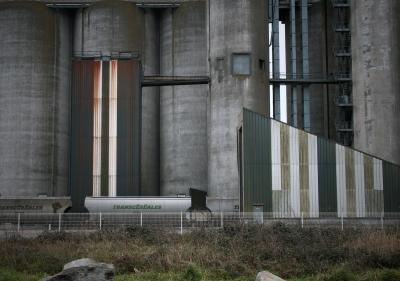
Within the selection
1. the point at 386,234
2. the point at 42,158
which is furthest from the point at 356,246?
the point at 42,158

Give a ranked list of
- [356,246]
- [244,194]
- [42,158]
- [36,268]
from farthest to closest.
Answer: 1. [42,158]
2. [244,194]
3. [356,246]
4. [36,268]

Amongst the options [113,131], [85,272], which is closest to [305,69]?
[113,131]

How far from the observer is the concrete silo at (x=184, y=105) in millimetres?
55406

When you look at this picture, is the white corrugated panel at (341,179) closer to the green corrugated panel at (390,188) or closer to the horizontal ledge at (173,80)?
the green corrugated panel at (390,188)

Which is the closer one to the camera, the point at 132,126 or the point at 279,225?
the point at 279,225

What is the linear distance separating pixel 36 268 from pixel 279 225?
1274 centimetres

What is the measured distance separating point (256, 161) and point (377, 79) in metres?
15.6

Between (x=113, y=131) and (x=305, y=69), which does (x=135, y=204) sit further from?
(x=305, y=69)

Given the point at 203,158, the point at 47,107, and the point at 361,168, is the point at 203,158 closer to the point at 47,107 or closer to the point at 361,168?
the point at 47,107

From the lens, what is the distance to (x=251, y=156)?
4041cm

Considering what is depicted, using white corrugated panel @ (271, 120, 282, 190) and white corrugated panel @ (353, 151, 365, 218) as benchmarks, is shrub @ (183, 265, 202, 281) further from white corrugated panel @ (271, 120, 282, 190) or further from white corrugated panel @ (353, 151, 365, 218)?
white corrugated panel @ (353, 151, 365, 218)

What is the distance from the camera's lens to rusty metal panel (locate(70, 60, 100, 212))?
161 feet

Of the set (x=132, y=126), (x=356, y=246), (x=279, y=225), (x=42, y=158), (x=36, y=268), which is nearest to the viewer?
(x=36, y=268)

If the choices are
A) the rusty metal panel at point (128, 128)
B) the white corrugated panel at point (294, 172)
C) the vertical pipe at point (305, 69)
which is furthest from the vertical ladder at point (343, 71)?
the rusty metal panel at point (128, 128)
